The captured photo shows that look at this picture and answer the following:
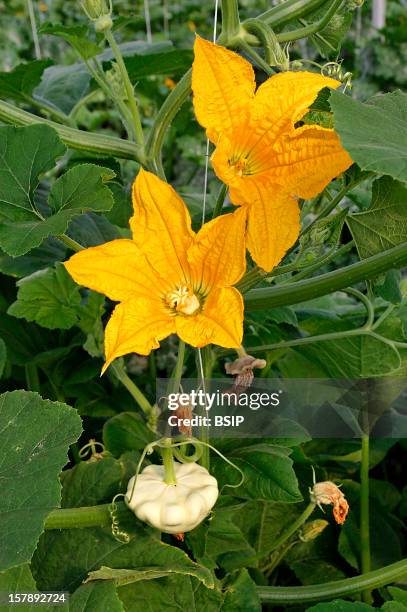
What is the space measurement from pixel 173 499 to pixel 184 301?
243 millimetres

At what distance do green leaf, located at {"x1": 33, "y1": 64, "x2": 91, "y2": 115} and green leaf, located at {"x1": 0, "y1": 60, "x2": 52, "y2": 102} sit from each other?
15cm

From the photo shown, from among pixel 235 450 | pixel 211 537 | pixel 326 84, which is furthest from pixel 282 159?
pixel 211 537

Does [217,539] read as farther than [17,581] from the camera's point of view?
Yes

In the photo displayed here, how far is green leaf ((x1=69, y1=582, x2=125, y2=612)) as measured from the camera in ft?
3.20

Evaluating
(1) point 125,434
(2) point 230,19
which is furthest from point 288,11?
(1) point 125,434

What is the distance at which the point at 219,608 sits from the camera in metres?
1.12

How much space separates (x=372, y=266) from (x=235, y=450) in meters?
0.36

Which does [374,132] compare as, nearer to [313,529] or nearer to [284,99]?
[284,99]

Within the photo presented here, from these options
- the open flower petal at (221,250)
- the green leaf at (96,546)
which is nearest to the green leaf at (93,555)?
the green leaf at (96,546)

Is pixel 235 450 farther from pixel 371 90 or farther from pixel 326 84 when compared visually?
pixel 371 90

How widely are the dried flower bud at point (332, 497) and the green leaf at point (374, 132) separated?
0.52 metres

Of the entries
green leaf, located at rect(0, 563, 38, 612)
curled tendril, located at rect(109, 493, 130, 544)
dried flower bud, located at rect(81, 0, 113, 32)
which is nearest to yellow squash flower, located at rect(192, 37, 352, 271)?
dried flower bud, located at rect(81, 0, 113, 32)

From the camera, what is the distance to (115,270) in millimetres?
935

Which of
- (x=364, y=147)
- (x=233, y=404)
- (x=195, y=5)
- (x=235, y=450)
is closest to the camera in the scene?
(x=364, y=147)
